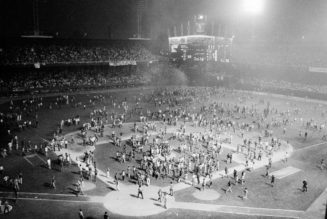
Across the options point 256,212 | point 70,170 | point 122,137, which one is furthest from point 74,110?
point 256,212

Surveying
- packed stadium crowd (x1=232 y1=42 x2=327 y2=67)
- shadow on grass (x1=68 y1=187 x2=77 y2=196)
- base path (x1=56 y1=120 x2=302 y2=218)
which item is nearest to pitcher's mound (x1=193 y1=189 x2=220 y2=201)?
base path (x1=56 y1=120 x2=302 y2=218)

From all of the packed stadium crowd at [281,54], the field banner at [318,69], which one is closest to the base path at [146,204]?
the field banner at [318,69]

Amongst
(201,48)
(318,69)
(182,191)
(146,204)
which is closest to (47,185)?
(146,204)

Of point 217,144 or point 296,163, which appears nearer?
point 296,163

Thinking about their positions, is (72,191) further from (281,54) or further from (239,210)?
(281,54)

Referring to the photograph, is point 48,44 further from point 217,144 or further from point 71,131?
point 217,144

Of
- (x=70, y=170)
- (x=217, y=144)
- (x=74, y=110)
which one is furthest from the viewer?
(x=74, y=110)

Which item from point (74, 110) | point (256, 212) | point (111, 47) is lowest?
point (256, 212)

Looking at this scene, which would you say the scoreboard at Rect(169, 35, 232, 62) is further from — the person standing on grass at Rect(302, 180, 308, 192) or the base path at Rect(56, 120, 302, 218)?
the person standing on grass at Rect(302, 180, 308, 192)
